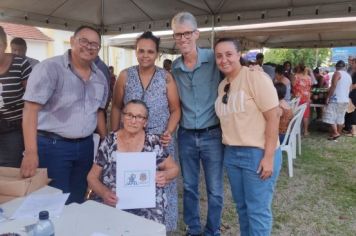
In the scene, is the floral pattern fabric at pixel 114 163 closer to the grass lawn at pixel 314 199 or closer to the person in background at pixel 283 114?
the grass lawn at pixel 314 199

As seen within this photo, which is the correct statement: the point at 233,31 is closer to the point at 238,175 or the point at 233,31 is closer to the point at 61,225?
the point at 238,175

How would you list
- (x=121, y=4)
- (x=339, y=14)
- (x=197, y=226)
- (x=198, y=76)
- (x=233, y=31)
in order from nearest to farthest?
(x=198, y=76) < (x=197, y=226) < (x=339, y=14) < (x=121, y=4) < (x=233, y=31)

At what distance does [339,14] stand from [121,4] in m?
3.83

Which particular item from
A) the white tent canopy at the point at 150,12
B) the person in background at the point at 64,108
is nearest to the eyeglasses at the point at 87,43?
the person in background at the point at 64,108

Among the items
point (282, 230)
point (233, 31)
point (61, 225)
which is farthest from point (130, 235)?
point (233, 31)

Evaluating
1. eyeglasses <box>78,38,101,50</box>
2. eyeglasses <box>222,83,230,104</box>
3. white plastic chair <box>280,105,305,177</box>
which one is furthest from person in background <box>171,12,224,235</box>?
white plastic chair <box>280,105,305,177</box>

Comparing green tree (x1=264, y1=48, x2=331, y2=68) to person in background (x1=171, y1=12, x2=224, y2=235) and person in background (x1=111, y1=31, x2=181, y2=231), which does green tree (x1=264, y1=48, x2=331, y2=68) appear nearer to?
person in background (x1=171, y1=12, x2=224, y2=235)

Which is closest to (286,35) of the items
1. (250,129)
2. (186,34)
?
(186,34)

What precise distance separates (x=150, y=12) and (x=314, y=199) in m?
4.53

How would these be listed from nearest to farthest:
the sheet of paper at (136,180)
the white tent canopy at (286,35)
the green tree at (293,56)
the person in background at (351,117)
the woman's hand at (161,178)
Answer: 1. the sheet of paper at (136,180)
2. the woman's hand at (161,178)
3. the white tent canopy at (286,35)
4. the person in background at (351,117)
5. the green tree at (293,56)

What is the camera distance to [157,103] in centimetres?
240

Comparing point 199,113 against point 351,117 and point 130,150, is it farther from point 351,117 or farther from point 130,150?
point 351,117

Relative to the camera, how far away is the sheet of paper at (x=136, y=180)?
6.43 feet

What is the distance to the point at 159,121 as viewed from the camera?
2.42 m
